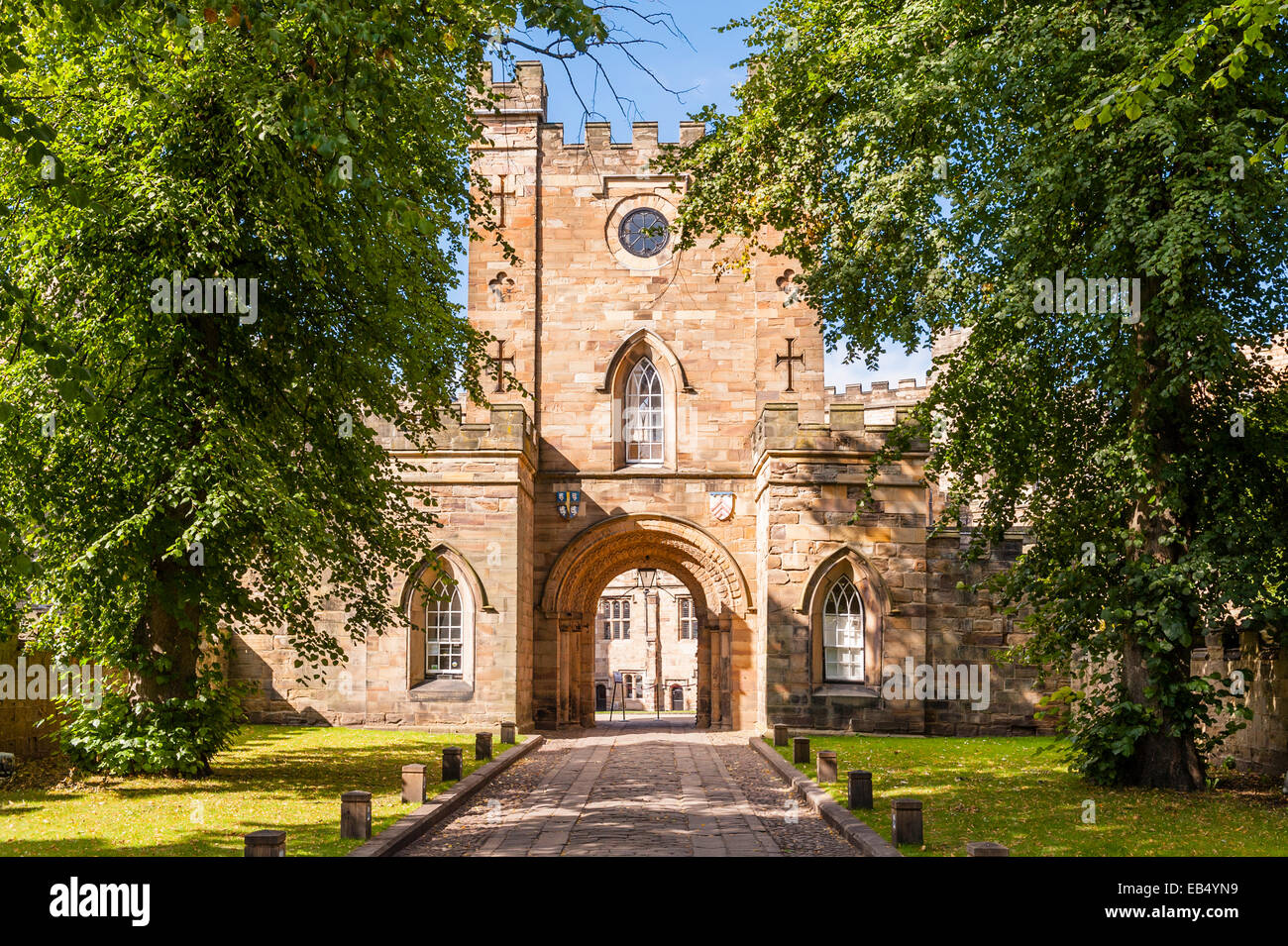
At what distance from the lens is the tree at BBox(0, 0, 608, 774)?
10320mm

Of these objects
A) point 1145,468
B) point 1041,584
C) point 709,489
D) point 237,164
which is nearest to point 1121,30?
point 1145,468

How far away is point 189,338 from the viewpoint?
11.7 m

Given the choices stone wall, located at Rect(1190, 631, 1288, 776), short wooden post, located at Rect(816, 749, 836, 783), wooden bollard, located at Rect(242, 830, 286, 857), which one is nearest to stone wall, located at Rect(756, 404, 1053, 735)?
stone wall, located at Rect(1190, 631, 1288, 776)

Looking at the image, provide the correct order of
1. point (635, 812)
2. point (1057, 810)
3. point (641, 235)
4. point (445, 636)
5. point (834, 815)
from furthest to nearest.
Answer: point (641, 235)
point (445, 636)
point (635, 812)
point (1057, 810)
point (834, 815)

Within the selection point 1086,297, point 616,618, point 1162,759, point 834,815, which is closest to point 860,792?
point 834,815

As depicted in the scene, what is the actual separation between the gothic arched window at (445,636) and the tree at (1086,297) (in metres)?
9.84

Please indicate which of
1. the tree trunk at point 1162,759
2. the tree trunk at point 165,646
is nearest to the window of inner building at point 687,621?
the tree trunk at point 1162,759

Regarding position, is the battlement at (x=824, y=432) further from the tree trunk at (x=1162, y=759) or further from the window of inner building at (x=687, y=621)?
the window of inner building at (x=687, y=621)

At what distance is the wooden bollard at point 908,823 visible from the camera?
28.2ft

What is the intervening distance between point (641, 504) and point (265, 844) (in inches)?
665

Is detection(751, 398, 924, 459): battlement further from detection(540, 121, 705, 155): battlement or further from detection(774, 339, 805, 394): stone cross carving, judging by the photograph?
detection(540, 121, 705, 155): battlement

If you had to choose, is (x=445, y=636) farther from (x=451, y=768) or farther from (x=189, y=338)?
(x=189, y=338)

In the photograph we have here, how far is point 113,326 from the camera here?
1087 centimetres

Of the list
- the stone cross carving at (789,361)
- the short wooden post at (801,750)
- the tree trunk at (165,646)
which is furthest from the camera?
the stone cross carving at (789,361)
